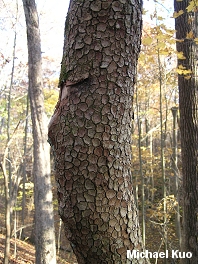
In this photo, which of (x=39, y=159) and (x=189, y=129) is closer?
(x=189, y=129)

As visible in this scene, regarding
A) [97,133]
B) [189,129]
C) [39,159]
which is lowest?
[39,159]

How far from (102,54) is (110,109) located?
0.25 meters

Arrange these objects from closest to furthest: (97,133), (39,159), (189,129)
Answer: (97,133), (189,129), (39,159)

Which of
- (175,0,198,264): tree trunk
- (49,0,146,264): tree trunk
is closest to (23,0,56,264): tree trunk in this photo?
(175,0,198,264): tree trunk

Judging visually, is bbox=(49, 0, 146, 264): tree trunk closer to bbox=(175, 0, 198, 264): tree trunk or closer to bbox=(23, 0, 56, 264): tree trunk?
bbox=(175, 0, 198, 264): tree trunk

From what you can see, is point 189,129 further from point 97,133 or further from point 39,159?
point 97,133

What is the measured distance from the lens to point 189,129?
150 inches

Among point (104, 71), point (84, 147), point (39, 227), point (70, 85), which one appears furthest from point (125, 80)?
point (39, 227)

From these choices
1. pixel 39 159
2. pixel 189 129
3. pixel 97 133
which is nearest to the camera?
pixel 97 133

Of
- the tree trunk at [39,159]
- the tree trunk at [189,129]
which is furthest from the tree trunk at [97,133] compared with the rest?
the tree trunk at [39,159]

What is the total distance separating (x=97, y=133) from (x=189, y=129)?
3.03m

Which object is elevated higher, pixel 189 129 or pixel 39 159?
pixel 189 129

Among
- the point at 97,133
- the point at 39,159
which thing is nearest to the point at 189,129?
the point at 39,159

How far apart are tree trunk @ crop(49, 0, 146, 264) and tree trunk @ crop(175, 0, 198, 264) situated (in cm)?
273
